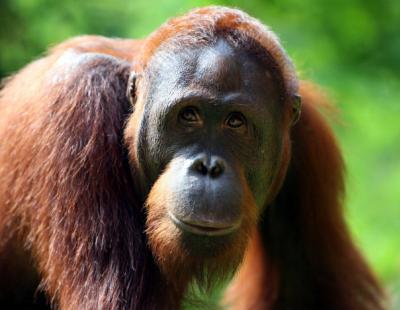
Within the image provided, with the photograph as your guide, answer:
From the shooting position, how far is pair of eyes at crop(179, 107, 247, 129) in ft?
15.7

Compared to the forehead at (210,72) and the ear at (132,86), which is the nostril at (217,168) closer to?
the forehead at (210,72)

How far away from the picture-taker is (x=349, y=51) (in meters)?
9.02

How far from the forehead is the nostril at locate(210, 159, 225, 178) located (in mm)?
365

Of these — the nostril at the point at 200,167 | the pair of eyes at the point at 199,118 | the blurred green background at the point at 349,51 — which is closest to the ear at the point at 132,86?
the pair of eyes at the point at 199,118

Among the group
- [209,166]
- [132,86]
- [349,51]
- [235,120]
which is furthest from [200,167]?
[349,51]

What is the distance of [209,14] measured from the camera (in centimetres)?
505

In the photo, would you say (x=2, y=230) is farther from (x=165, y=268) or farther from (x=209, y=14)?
(x=209, y=14)

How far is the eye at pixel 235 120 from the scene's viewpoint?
483 cm

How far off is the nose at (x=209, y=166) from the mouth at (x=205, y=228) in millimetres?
239

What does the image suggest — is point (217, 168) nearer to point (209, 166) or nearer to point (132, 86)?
point (209, 166)

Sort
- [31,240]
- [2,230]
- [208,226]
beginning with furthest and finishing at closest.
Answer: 1. [2,230]
2. [31,240]
3. [208,226]

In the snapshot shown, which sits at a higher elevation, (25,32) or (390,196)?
(25,32)

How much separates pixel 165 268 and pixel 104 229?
0.37 meters

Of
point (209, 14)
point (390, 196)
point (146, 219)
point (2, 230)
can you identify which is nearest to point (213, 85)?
point (209, 14)
